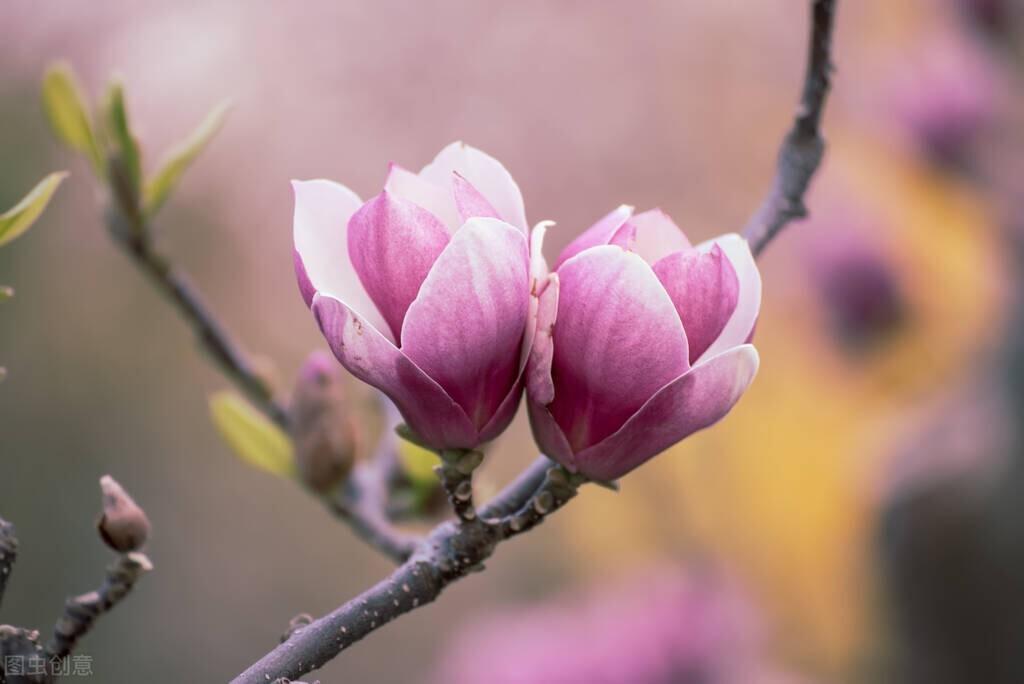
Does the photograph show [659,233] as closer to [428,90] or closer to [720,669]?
[720,669]

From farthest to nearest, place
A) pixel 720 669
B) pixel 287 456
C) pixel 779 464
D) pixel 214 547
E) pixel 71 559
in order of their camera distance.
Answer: pixel 214 547
pixel 71 559
pixel 779 464
pixel 720 669
pixel 287 456

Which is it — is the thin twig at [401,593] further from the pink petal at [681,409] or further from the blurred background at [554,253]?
the blurred background at [554,253]

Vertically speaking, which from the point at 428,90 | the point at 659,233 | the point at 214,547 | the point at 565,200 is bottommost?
the point at 214,547

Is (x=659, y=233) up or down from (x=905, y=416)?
up

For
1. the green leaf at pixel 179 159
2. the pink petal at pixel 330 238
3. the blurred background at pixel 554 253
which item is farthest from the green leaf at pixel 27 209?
the blurred background at pixel 554 253

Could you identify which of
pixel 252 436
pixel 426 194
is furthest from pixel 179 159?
pixel 426 194

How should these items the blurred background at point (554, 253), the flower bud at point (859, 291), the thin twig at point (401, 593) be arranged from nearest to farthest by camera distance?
the thin twig at point (401, 593), the blurred background at point (554, 253), the flower bud at point (859, 291)

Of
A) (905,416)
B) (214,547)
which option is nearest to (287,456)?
(905,416)
